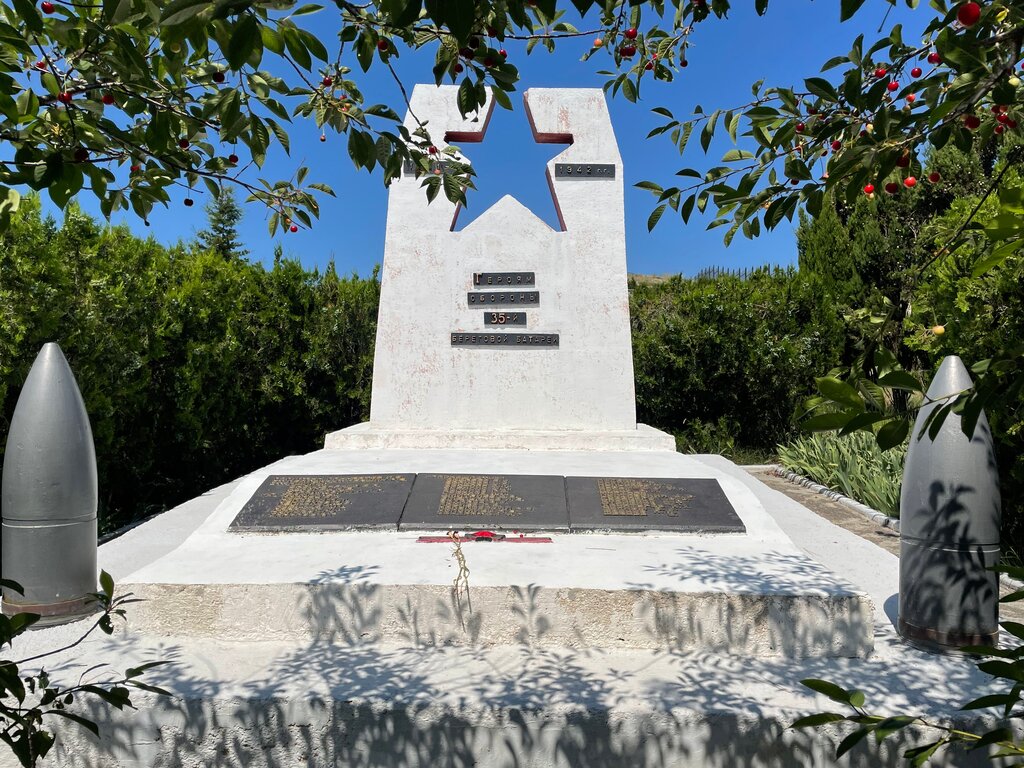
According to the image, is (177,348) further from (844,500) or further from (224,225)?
(224,225)

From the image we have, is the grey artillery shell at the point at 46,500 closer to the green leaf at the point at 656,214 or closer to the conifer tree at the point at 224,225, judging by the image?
the green leaf at the point at 656,214

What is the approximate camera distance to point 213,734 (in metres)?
2.88

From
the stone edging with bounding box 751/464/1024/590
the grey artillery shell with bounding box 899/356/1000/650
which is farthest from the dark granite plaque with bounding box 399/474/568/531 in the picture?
the stone edging with bounding box 751/464/1024/590

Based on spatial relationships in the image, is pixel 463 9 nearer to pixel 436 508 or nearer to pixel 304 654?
pixel 304 654

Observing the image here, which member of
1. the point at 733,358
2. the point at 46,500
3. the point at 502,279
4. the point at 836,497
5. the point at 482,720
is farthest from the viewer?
the point at 733,358

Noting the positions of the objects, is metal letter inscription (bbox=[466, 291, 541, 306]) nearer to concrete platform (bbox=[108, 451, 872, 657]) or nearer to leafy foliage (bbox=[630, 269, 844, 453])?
concrete platform (bbox=[108, 451, 872, 657])

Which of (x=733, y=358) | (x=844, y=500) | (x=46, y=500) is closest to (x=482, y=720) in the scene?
(x=46, y=500)

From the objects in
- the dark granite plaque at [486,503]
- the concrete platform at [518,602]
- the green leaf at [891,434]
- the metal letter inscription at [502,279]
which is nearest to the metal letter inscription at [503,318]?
the metal letter inscription at [502,279]

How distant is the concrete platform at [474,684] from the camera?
2.82m

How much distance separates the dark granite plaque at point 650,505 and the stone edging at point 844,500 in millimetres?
2149

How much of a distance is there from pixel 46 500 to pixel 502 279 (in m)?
4.36

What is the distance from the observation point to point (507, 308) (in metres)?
7.21

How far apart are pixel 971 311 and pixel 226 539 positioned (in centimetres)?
581

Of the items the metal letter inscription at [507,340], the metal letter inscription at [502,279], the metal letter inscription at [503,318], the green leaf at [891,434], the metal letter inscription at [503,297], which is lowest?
the green leaf at [891,434]
